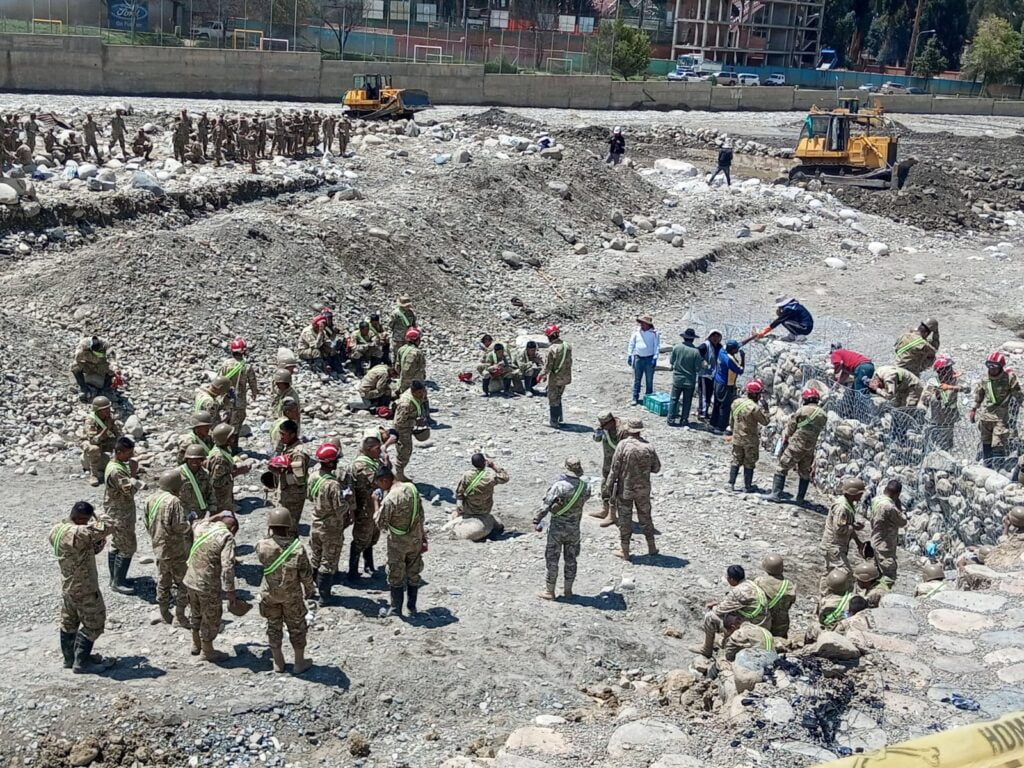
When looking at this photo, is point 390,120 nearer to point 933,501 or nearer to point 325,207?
point 325,207

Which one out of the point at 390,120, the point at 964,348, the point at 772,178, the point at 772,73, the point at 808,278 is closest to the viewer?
the point at 964,348

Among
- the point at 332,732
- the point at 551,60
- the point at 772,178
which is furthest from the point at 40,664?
the point at 551,60

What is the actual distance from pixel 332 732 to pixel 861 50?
8081cm

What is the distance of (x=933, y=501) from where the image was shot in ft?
37.7

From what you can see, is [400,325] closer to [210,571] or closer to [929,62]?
[210,571]

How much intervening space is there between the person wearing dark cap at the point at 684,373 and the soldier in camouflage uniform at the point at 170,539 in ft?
23.6

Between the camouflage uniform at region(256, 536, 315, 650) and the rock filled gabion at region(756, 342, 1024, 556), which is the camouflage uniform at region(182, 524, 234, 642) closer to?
the camouflage uniform at region(256, 536, 315, 650)

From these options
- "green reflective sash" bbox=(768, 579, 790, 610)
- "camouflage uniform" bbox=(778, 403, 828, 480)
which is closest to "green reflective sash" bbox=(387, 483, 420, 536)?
"green reflective sash" bbox=(768, 579, 790, 610)

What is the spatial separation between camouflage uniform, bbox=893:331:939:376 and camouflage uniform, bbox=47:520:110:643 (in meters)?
9.51

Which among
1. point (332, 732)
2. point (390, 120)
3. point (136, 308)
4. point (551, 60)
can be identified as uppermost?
point (551, 60)

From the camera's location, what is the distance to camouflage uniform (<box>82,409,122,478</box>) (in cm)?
1105

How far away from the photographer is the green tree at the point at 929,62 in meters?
72.3

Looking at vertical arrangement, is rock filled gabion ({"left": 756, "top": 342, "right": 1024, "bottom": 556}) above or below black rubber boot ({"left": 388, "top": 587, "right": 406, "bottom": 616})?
above

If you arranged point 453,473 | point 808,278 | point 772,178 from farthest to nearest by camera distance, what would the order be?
point 772,178
point 808,278
point 453,473
